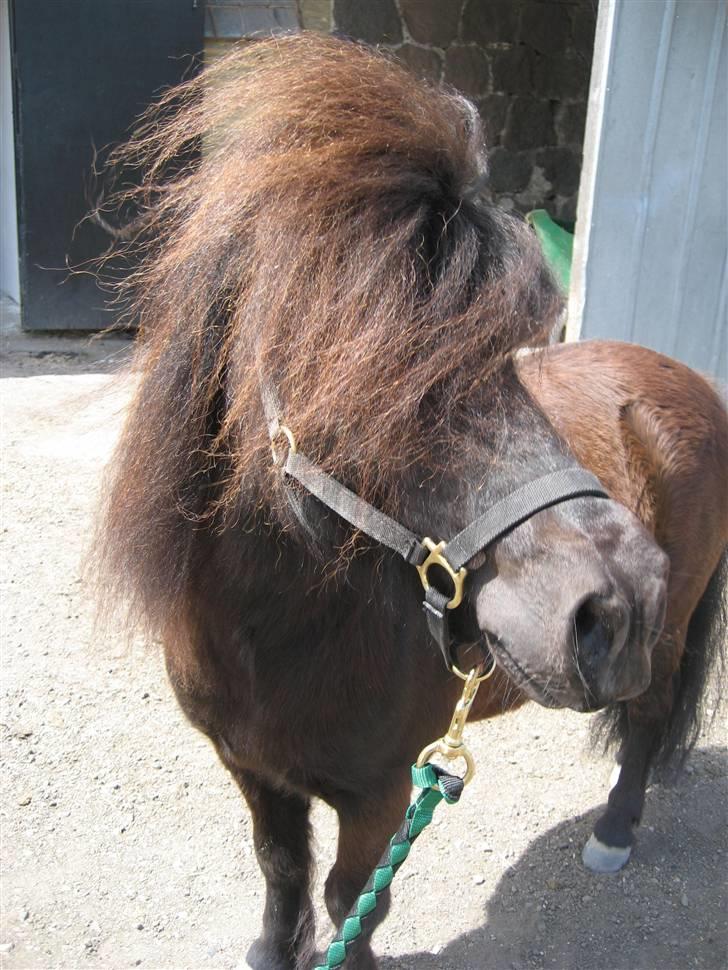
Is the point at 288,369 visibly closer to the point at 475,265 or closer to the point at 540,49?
the point at 475,265

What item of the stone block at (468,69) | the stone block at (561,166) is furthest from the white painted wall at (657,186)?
the stone block at (561,166)

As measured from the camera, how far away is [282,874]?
2.17 m

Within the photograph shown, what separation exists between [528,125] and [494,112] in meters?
0.37

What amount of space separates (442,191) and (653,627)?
73cm

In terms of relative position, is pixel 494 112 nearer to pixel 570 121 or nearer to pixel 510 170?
pixel 510 170

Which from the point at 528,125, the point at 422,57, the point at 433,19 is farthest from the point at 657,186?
the point at 528,125

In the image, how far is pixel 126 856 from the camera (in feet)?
8.36

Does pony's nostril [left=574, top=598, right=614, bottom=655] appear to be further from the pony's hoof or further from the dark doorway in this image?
the dark doorway

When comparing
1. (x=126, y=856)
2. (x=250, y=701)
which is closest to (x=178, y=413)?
(x=250, y=701)

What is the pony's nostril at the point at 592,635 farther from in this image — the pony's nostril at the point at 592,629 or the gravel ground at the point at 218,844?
the gravel ground at the point at 218,844

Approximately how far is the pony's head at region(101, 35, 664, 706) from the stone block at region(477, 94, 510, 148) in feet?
22.0

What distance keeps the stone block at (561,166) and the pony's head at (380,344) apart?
7.05 metres

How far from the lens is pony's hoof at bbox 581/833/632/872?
2.70m

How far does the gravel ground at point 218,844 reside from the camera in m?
2.34
